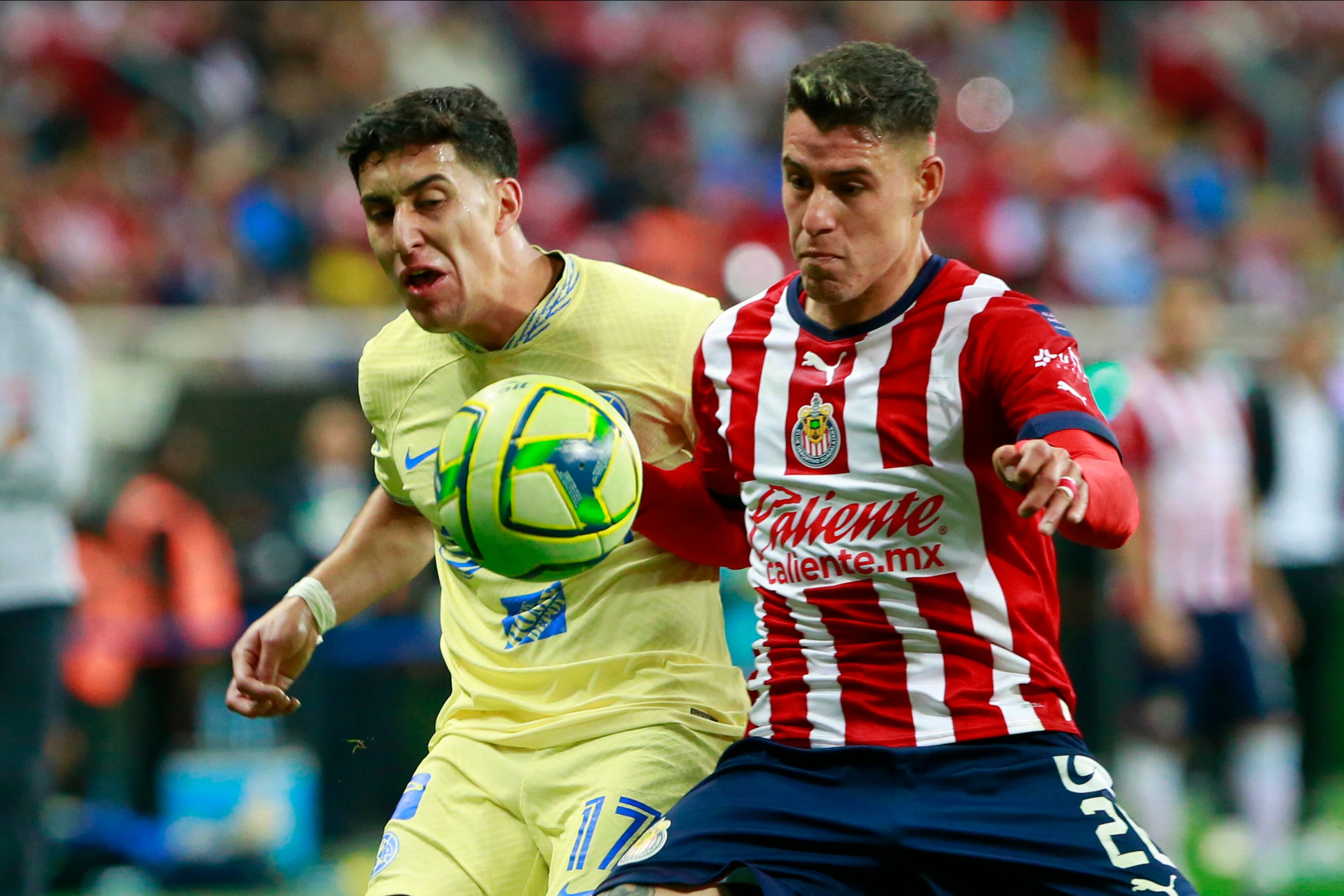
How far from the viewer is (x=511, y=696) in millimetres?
3465

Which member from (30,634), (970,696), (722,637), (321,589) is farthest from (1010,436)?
(30,634)

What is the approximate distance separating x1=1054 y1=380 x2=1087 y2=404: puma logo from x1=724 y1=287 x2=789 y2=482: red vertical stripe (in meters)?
0.68

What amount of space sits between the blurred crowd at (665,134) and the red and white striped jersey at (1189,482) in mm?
3968

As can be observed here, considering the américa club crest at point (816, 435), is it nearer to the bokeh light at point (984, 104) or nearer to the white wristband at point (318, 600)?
the white wristband at point (318, 600)

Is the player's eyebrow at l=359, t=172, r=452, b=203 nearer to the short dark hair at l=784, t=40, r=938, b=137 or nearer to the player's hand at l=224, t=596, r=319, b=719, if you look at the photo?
the short dark hair at l=784, t=40, r=938, b=137

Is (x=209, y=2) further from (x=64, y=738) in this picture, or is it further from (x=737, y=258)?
(x=64, y=738)

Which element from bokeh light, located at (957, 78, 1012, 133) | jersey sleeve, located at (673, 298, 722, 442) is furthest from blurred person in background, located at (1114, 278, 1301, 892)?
bokeh light, located at (957, 78, 1012, 133)

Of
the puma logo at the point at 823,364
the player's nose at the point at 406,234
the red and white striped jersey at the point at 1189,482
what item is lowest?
the red and white striped jersey at the point at 1189,482

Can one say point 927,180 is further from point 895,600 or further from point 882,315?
point 895,600

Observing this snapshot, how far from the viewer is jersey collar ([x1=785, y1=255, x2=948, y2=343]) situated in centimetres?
313

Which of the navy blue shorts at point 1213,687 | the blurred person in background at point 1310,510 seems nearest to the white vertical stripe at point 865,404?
the navy blue shorts at point 1213,687

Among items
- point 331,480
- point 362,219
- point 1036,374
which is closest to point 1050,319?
point 1036,374

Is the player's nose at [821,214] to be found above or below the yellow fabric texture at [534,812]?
above

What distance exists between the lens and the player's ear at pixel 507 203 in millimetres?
3582
